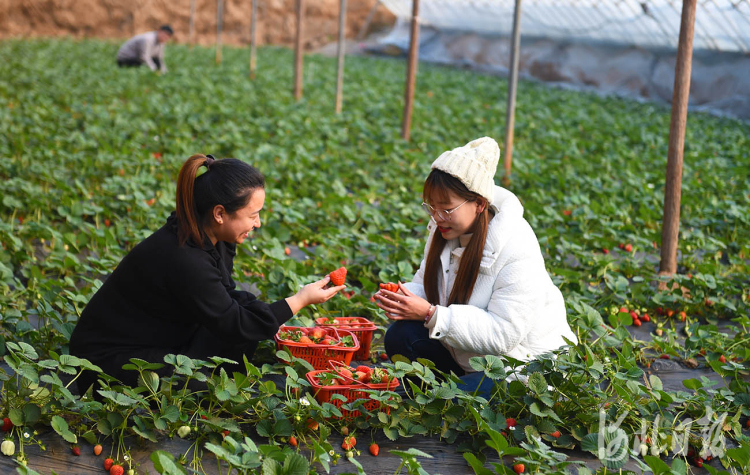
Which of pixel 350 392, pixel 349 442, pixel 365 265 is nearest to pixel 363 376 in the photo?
pixel 350 392

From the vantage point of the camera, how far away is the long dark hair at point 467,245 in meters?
2.46

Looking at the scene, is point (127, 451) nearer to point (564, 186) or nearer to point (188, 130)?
point (564, 186)

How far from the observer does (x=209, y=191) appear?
2389 mm

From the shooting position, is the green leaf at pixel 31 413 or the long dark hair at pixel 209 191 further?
the long dark hair at pixel 209 191

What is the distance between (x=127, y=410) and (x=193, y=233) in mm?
571

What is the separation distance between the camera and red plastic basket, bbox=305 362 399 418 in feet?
7.73

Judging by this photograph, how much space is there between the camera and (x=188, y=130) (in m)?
7.27

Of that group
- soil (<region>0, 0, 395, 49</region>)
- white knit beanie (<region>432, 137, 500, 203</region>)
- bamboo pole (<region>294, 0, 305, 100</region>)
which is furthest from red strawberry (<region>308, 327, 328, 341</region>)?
soil (<region>0, 0, 395, 49</region>)

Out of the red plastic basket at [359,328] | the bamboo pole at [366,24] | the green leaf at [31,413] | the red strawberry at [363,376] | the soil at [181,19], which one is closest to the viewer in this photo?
the green leaf at [31,413]

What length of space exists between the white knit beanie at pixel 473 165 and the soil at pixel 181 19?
68.7 ft

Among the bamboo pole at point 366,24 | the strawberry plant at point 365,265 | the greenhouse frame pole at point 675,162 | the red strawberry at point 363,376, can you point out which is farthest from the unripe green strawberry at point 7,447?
the bamboo pole at point 366,24

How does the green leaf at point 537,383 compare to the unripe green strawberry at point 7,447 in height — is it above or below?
above

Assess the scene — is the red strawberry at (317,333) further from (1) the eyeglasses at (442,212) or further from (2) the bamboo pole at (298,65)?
(2) the bamboo pole at (298,65)

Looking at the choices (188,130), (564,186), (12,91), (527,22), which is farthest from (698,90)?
(12,91)
